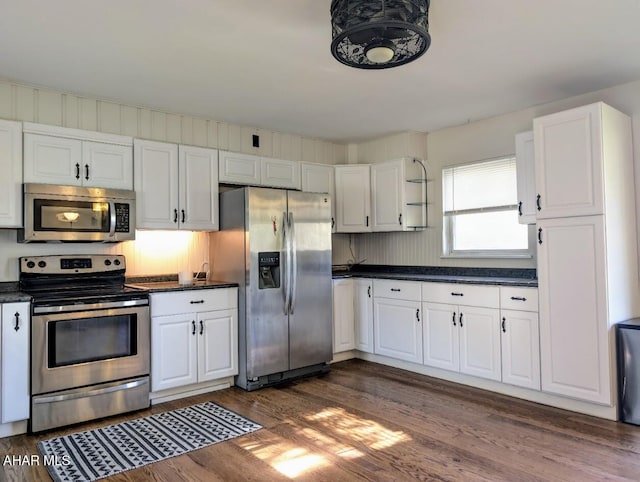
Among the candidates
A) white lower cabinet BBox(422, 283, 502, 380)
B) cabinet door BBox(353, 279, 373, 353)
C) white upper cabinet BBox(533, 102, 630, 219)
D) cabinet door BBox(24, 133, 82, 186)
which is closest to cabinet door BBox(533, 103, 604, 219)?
white upper cabinet BBox(533, 102, 630, 219)

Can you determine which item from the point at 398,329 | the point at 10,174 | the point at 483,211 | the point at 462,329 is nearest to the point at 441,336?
the point at 462,329

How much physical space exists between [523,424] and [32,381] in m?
3.25

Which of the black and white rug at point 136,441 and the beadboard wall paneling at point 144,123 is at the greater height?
the beadboard wall paneling at point 144,123

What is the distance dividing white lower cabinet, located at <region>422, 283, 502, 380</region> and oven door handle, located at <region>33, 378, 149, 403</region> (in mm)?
2443

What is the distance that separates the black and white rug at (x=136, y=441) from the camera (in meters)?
2.58

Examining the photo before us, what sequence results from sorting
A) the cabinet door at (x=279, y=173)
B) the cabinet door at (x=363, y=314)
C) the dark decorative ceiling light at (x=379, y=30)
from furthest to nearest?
the cabinet door at (x=363, y=314) < the cabinet door at (x=279, y=173) < the dark decorative ceiling light at (x=379, y=30)

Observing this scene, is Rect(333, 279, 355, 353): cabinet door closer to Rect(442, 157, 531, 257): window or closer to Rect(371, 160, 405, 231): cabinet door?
Rect(371, 160, 405, 231): cabinet door

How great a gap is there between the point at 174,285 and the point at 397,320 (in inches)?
82.4

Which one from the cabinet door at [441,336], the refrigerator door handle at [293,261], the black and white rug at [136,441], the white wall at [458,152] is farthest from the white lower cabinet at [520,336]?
the black and white rug at [136,441]

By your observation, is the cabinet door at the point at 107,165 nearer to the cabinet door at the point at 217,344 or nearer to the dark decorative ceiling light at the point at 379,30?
the cabinet door at the point at 217,344

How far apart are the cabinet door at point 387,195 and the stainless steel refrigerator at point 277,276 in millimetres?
712

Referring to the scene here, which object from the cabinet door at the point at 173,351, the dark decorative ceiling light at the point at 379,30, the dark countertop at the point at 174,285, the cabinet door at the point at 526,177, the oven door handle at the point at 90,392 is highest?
the dark decorative ceiling light at the point at 379,30

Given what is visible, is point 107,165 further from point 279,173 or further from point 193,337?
point 279,173

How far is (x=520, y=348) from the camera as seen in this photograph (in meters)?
3.61
